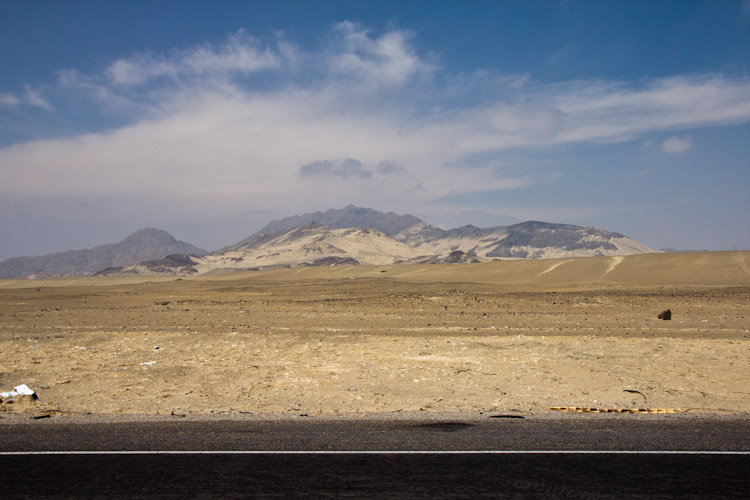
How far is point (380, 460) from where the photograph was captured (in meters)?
7.29

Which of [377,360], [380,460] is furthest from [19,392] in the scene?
[380,460]

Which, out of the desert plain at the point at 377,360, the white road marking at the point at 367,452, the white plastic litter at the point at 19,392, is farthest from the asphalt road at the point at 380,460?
the white plastic litter at the point at 19,392

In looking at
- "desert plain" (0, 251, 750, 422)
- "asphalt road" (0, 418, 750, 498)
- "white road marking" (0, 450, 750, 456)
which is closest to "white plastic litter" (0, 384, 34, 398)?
"desert plain" (0, 251, 750, 422)

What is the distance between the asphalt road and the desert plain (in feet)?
4.82

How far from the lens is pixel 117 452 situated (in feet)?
25.2

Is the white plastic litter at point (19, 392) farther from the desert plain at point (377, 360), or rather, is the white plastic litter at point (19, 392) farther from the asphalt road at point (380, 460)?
the asphalt road at point (380, 460)

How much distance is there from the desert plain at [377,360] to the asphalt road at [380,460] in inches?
57.9

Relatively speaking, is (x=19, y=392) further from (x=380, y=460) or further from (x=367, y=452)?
(x=380, y=460)

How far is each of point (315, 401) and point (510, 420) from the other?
14.0ft

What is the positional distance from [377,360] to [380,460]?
9.15 m

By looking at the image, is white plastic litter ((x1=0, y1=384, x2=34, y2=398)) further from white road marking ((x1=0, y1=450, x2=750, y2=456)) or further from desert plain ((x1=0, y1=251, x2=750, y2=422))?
white road marking ((x1=0, y1=450, x2=750, y2=456))

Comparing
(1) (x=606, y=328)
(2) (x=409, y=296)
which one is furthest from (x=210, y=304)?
(1) (x=606, y=328)

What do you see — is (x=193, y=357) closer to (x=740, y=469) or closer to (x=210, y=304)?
(x=740, y=469)

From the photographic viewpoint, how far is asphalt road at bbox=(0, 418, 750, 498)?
20.4 ft
